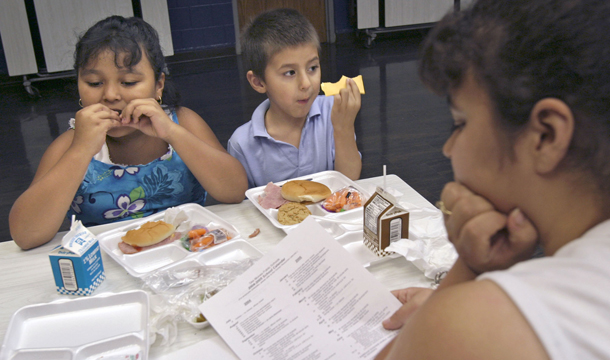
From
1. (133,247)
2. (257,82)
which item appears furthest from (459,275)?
(257,82)

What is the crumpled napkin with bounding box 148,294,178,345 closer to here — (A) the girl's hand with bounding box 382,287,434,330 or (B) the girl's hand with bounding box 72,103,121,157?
(A) the girl's hand with bounding box 382,287,434,330

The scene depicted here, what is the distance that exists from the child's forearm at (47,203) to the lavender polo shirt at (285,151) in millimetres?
644

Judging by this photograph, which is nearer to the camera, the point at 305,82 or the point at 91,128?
the point at 91,128

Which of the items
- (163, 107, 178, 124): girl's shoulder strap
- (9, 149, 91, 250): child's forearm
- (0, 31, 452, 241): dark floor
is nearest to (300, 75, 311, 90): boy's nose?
(163, 107, 178, 124): girl's shoulder strap

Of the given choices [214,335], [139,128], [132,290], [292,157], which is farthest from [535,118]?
[292,157]

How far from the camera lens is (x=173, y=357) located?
0.97 meters

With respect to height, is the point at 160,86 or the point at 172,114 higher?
the point at 160,86

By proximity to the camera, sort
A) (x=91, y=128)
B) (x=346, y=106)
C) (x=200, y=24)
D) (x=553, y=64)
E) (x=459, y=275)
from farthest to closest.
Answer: (x=200, y=24) < (x=346, y=106) < (x=91, y=128) < (x=459, y=275) < (x=553, y=64)

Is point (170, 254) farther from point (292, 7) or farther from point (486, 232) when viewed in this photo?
point (292, 7)

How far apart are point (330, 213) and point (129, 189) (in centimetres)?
72

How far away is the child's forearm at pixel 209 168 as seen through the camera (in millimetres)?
1687

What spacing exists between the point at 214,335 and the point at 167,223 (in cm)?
49

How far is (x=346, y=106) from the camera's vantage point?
1.79 metres

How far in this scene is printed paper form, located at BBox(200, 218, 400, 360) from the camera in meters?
0.96
